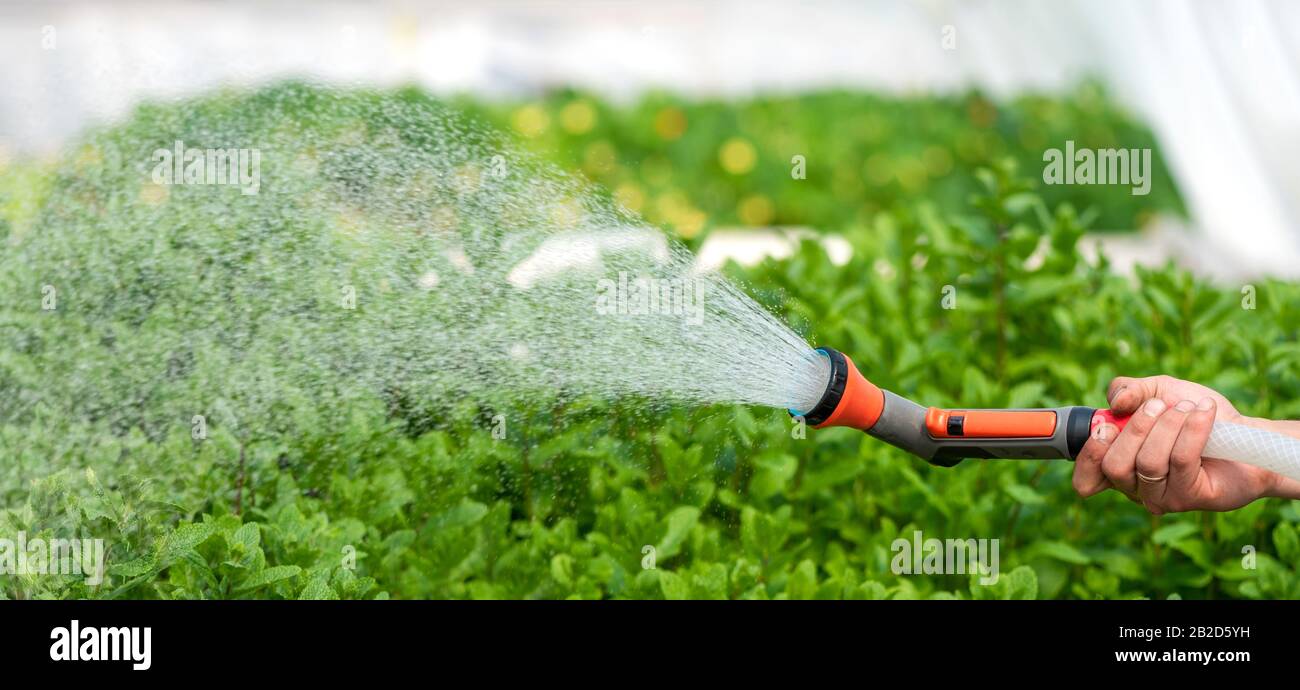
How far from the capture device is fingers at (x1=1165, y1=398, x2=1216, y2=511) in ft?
6.46

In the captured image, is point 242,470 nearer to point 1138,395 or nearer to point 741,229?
point 1138,395

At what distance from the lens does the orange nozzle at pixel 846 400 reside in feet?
6.78

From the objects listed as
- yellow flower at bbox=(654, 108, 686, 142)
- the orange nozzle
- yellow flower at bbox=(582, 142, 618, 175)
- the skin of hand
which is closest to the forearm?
the skin of hand

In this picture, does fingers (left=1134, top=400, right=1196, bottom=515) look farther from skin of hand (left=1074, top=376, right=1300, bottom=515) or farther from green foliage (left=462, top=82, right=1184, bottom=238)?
green foliage (left=462, top=82, right=1184, bottom=238)

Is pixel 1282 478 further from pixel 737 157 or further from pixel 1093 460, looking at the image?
pixel 737 157

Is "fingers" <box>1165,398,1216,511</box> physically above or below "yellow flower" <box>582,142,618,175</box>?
below

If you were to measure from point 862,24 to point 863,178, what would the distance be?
19.3ft

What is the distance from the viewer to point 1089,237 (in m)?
7.41

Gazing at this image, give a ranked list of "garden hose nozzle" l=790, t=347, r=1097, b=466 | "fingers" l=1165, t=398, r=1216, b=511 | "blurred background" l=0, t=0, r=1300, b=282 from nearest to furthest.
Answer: "fingers" l=1165, t=398, r=1216, b=511 → "garden hose nozzle" l=790, t=347, r=1097, b=466 → "blurred background" l=0, t=0, r=1300, b=282

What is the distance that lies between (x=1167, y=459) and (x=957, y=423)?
312 millimetres

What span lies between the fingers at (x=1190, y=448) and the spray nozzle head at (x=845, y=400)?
444 mm

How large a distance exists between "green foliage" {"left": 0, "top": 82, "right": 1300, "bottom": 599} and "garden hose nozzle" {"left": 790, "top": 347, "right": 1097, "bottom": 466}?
0.25m
